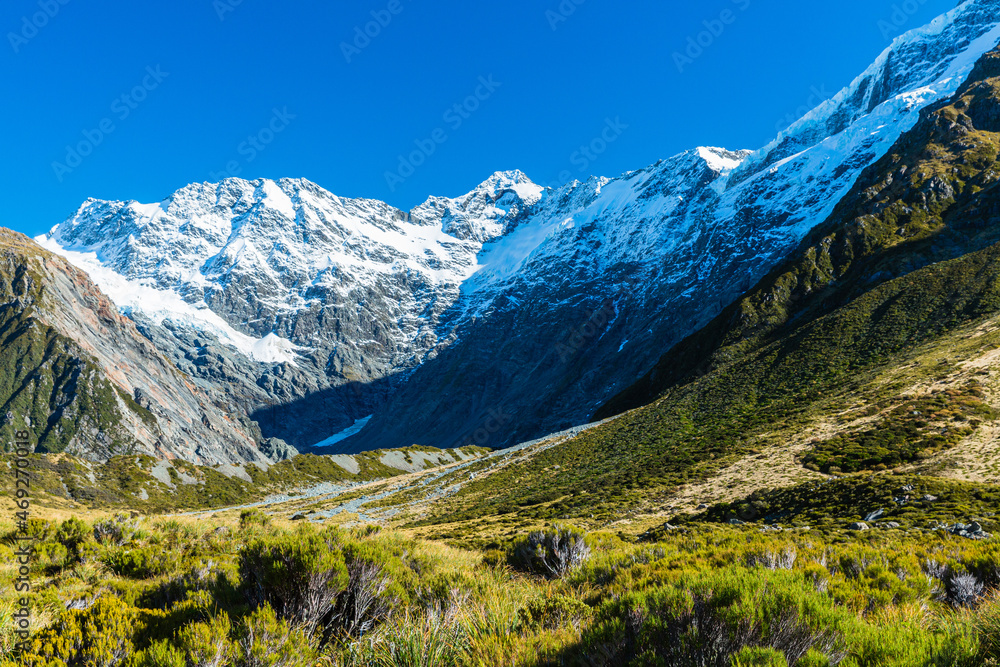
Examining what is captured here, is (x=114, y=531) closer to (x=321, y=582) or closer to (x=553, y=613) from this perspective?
(x=321, y=582)

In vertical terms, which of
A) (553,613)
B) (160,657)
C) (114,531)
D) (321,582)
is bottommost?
(553,613)

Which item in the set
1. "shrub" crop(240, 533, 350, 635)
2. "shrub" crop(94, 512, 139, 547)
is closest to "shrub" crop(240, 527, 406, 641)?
"shrub" crop(240, 533, 350, 635)

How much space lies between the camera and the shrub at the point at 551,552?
41.9ft

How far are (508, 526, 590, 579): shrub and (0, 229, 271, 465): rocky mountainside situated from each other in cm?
16907

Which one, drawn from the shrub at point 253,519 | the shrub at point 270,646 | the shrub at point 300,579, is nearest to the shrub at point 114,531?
the shrub at point 253,519

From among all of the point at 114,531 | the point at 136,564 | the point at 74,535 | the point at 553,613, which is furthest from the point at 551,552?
the point at 74,535

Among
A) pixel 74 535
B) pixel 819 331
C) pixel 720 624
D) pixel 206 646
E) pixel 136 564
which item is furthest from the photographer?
pixel 819 331

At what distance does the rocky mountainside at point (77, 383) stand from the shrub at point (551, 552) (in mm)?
169070

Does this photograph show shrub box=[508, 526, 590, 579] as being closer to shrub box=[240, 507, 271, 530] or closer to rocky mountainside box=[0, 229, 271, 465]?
shrub box=[240, 507, 271, 530]

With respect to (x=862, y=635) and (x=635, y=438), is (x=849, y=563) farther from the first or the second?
(x=635, y=438)

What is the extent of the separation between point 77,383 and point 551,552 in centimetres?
19427

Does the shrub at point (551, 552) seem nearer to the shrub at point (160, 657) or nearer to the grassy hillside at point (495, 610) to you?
the grassy hillside at point (495, 610)

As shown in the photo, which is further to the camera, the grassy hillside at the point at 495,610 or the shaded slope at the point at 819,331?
the shaded slope at the point at 819,331

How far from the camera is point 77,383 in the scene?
154 metres
